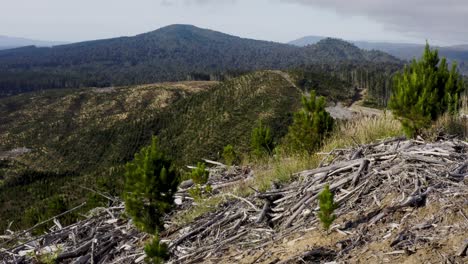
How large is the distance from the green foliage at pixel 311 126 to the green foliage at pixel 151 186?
360 centimetres

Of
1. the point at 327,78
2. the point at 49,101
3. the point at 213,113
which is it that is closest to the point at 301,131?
the point at 213,113

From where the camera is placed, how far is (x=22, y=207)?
6881 cm

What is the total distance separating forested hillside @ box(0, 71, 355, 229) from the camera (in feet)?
261

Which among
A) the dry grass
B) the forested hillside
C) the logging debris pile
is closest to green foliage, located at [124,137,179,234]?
the logging debris pile

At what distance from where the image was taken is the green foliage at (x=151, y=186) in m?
5.47

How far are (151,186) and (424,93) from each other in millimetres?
4803

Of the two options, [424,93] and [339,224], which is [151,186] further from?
[424,93]

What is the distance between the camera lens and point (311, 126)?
894 centimetres

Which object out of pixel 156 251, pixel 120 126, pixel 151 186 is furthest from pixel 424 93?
pixel 120 126

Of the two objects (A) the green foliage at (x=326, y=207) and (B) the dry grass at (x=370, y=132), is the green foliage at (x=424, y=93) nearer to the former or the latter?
(B) the dry grass at (x=370, y=132)

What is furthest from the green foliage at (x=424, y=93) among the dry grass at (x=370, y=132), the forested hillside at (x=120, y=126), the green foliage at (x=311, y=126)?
the forested hillside at (x=120, y=126)

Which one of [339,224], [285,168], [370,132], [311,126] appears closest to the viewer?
[339,224]

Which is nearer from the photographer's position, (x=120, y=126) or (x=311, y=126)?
(x=311, y=126)

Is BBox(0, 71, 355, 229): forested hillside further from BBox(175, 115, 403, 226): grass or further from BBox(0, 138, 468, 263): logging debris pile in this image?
BBox(0, 138, 468, 263): logging debris pile
